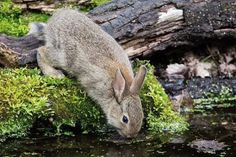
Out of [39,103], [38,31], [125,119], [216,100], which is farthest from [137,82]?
[216,100]

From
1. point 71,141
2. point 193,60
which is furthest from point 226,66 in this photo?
point 71,141

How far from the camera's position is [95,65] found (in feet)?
26.1

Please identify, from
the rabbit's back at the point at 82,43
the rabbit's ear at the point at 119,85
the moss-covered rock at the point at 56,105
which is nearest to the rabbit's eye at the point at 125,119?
the rabbit's ear at the point at 119,85

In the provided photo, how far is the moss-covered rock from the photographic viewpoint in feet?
25.1

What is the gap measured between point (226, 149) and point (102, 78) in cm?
179

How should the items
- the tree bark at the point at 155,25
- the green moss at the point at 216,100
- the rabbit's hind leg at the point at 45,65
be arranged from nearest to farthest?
the rabbit's hind leg at the point at 45,65 → the tree bark at the point at 155,25 → the green moss at the point at 216,100

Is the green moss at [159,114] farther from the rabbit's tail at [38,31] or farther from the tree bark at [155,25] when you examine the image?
the rabbit's tail at [38,31]

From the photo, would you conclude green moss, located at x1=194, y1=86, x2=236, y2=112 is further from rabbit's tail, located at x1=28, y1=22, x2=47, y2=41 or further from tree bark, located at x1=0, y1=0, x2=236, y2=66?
rabbit's tail, located at x1=28, y1=22, x2=47, y2=41

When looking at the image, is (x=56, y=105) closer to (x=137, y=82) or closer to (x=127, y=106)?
(x=127, y=106)

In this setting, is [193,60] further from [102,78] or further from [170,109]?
[102,78]

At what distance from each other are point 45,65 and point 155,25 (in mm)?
1998

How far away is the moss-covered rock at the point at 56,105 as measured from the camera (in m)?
7.64

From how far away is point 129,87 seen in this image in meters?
7.51

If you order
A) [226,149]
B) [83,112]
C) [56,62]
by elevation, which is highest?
[56,62]
